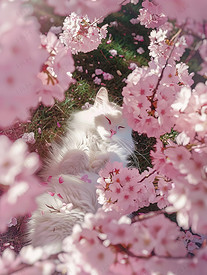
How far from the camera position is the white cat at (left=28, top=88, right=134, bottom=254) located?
1.12 m

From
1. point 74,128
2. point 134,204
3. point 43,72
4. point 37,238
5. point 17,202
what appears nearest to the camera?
point 17,202

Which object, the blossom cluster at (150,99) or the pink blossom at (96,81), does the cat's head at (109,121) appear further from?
the blossom cluster at (150,99)

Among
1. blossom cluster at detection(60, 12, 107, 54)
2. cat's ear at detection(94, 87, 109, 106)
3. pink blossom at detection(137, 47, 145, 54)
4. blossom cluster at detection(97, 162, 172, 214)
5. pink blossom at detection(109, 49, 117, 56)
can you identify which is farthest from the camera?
pink blossom at detection(137, 47, 145, 54)

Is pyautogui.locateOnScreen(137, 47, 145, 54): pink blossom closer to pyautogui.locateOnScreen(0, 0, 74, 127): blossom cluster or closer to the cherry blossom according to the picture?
the cherry blossom

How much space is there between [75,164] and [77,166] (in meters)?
0.02

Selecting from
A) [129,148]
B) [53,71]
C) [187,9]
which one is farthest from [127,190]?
[129,148]

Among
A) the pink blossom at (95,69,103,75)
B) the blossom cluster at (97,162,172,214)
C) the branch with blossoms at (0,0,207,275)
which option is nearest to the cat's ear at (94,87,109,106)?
the pink blossom at (95,69,103,75)

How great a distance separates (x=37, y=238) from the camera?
3.60 ft

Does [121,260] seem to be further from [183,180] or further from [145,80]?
[145,80]

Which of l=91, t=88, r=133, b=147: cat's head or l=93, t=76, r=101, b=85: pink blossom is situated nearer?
l=91, t=88, r=133, b=147: cat's head

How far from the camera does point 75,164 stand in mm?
1471

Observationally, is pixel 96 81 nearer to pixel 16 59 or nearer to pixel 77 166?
pixel 77 166

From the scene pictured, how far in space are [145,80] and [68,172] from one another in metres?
0.83

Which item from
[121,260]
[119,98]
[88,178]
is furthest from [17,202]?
[119,98]
